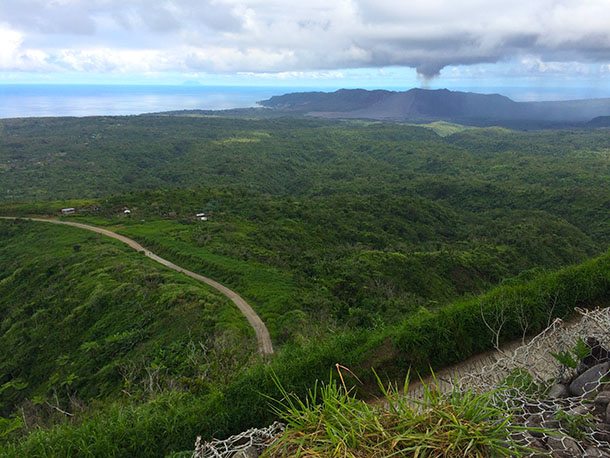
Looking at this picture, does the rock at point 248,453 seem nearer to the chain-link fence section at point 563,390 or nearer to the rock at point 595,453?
the chain-link fence section at point 563,390

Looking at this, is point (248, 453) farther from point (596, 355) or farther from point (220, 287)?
point (220, 287)

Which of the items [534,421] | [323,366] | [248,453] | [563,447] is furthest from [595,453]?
[323,366]

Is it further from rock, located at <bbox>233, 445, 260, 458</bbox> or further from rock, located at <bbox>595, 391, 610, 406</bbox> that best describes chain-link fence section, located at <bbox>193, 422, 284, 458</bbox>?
rock, located at <bbox>595, 391, 610, 406</bbox>

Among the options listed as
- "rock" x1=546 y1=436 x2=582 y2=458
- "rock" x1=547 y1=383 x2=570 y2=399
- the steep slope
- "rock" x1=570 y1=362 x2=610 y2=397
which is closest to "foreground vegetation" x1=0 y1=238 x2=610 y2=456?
"rock" x1=547 y1=383 x2=570 y2=399

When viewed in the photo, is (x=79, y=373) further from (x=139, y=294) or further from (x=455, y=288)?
(x=455, y=288)

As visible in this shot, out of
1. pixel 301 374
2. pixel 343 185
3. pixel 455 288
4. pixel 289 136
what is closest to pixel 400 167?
pixel 343 185
